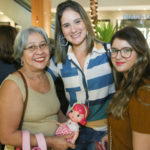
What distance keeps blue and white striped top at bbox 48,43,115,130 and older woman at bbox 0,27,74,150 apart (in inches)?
8.9

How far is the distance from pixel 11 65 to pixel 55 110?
1208mm

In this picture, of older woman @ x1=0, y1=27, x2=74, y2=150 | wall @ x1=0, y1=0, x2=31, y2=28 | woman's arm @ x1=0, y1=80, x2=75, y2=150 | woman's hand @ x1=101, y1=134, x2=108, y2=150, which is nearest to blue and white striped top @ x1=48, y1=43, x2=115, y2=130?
woman's hand @ x1=101, y1=134, x2=108, y2=150

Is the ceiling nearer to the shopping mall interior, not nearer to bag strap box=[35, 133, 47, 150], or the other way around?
the shopping mall interior

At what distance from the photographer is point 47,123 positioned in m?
1.70

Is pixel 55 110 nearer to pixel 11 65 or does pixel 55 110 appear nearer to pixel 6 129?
pixel 6 129

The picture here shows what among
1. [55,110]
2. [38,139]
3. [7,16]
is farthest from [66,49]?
[7,16]

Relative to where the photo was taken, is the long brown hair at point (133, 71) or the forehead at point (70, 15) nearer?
the long brown hair at point (133, 71)

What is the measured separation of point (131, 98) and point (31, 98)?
2.74 feet

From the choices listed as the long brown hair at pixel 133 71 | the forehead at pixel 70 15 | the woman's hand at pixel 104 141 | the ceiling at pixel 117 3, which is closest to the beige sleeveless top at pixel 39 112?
the woman's hand at pixel 104 141

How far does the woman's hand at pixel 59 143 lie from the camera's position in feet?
5.30

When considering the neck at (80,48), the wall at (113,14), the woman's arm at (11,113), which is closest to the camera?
the woman's arm at (11,113)

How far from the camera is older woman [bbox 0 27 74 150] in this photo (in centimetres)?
149

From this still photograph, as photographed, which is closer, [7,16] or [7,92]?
[7,92]

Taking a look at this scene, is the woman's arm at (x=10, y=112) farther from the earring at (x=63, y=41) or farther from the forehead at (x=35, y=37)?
the earring at (x=63, y=41)
